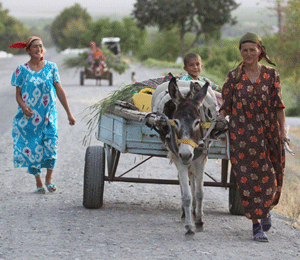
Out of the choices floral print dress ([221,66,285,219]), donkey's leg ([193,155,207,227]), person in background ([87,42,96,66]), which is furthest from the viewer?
person in background ([87,42,96,66])

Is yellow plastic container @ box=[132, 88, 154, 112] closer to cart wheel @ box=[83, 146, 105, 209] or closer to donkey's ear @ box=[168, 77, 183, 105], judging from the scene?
cart wheel @ box=[83, 146, 105, 209]

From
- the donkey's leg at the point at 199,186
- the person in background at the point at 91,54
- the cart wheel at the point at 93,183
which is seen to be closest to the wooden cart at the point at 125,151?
the cart wheel at the point at 93,183

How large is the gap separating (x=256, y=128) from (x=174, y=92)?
0.82 metres

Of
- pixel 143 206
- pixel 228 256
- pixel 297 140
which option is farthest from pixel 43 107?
pixel 297 140

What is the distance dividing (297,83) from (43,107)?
792 inches

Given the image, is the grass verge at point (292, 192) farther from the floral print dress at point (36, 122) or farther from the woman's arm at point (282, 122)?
A: the floral print dress at point (36, 122)

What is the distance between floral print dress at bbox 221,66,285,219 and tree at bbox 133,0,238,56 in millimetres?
50098

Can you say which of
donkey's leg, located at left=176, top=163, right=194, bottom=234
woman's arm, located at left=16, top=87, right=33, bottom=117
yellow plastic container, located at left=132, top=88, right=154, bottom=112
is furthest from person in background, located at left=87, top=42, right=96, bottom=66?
donkey's leg, located at left=176, top=163, right=194, bottom=234

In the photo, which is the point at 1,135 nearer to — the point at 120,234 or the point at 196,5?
the point at 120,234

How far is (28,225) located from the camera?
5.93 metres

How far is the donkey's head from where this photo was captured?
523 centimetres

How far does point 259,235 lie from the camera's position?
5559 mm

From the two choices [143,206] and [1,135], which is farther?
[1,135]

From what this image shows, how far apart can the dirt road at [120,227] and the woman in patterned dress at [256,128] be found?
43 centimetres
